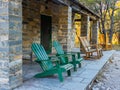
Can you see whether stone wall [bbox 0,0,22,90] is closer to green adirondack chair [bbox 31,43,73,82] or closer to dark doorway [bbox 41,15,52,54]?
green adirondack chair [bbox 31,43,73,82]

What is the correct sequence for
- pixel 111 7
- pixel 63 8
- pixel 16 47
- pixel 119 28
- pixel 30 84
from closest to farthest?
pixel 16 47 < pixel 30 84 < pixel 63 8 < pixel 111 7 < pixel 119 28

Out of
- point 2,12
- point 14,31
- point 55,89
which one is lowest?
point 55,89

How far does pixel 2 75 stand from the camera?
372 centimetres

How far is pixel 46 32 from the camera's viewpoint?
28.0ft

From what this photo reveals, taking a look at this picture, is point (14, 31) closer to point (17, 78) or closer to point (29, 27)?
point (17, 78)

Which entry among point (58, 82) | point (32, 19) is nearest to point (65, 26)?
point (32, 19)

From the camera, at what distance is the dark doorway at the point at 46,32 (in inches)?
325

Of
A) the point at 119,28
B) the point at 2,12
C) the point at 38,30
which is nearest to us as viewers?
the point at 2,12

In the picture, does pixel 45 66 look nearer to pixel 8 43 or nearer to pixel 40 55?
pixel 40 55

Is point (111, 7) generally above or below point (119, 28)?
above

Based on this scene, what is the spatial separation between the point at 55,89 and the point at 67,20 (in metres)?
3.54

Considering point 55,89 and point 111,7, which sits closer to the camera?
point 55,89

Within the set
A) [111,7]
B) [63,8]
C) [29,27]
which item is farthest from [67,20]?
[111,7]

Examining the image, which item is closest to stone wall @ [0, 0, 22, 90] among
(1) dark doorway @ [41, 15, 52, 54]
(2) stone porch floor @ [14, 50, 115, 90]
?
(2) stone porch floor @ [14, 50, 115, 90]
